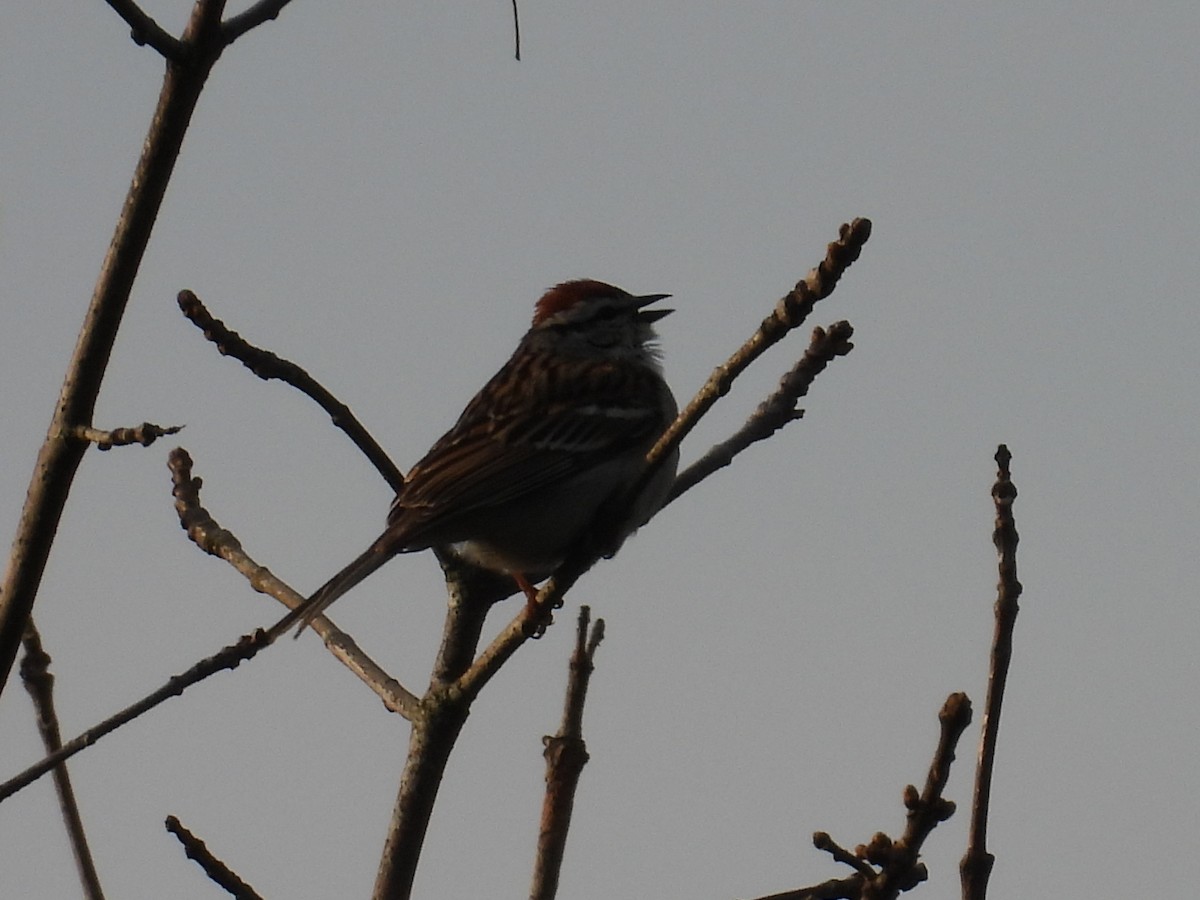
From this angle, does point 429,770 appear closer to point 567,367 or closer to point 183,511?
point 183,511

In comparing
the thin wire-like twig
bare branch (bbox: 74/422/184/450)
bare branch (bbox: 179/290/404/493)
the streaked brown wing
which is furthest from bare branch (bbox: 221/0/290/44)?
the streaked brown wing

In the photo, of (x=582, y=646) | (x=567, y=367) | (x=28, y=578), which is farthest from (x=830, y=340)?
(x=567, y=367)

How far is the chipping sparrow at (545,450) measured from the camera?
663 cm

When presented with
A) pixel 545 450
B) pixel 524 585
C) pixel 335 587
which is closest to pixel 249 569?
pixel 335 587

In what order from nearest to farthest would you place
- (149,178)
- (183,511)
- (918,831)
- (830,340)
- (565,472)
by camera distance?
(918,831) → (149,178) → (830,340) → (183,511) → (565,472)

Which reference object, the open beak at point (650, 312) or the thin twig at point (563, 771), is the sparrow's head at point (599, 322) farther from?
the thin twig at point (563, 771)

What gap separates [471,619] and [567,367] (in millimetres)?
3144

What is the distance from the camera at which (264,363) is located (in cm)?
504

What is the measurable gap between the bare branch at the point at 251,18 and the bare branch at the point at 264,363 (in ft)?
4.60

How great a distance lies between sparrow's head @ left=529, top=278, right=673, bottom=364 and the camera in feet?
28.6

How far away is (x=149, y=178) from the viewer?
343cm

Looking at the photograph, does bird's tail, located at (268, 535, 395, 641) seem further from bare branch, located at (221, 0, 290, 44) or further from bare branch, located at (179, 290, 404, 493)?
bare branch, located at (221, 0, 290, 44)

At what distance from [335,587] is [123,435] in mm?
2423

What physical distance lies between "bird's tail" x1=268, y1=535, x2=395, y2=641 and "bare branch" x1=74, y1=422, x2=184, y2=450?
1.29m
